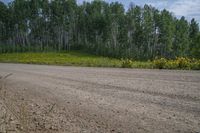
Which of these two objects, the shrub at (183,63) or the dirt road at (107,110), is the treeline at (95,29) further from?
the dirt road at (107,110)

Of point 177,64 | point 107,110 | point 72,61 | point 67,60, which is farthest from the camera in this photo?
point 67,60

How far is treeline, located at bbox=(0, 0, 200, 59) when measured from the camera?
9388cm

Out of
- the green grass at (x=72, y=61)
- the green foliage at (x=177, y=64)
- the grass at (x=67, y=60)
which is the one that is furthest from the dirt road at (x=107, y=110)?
the grass at (x=67, y=60)

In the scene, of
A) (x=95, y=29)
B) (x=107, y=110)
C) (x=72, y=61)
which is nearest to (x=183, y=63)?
(x=107, y=110)

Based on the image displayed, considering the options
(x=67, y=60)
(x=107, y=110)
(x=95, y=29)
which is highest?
(x=95, y=29)

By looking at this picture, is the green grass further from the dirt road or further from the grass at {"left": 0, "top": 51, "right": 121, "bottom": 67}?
the dirt road

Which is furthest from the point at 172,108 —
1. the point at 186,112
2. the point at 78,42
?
the point at 78,42

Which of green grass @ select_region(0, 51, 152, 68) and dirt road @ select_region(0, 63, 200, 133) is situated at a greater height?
dirt road @ select_region(0, 63, 200, 133)

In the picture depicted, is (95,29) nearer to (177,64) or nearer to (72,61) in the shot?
(72,61)

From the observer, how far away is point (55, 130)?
727 centimetres

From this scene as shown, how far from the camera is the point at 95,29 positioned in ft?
322

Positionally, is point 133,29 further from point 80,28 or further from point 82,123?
point 82,123

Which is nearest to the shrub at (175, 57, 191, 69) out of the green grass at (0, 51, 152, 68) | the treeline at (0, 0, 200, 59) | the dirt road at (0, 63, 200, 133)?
the green grass at (0, 51, 152, 68)

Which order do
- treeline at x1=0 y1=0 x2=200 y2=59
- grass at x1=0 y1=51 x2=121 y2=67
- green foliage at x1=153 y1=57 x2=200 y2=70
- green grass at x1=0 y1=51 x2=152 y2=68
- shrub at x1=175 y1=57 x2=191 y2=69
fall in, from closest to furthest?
green foliage at x1=153 y1=57 x2=200 y2=70, shrub at x1=175 y1=57 x2=191 y2=69, green grass at x1=0 y1=51 x2=152 y2=68, grass at x1=0 y1=51 x2=121 y2=67, treeline at x1=0 y1=0 x2=200 y2=59
